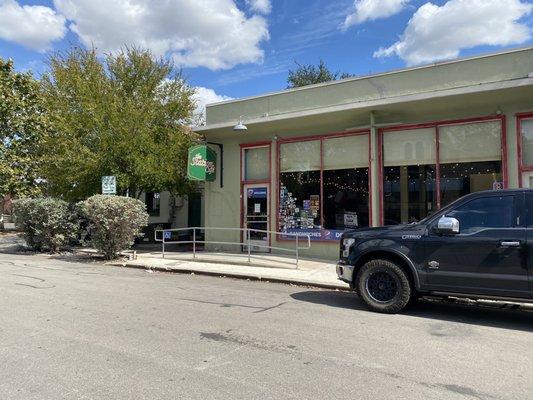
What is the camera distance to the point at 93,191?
18016 millimetres

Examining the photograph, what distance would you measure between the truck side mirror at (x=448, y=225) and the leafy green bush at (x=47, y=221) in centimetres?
1307

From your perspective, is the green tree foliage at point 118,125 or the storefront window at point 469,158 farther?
the green tree foliage at point 118,125

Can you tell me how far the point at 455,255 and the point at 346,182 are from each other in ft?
23.0

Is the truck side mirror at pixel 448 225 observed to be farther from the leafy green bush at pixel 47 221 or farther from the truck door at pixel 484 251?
the leafy green bush at pixel 47 221

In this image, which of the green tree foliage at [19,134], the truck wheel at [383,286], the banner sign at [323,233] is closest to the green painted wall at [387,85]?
the banner sign at [323,233]

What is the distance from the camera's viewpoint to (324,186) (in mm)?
14367

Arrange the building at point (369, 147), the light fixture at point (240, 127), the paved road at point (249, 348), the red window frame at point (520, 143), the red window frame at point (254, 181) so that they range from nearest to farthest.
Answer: the paved road at point (249, 348), the red window frame at point (520, 143), the building at point (369, 147), the light fixture at point (240, 127), the red window frame at point (254, 181)

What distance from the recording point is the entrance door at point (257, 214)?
15.5 m

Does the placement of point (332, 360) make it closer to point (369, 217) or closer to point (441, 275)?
point (441, 275)

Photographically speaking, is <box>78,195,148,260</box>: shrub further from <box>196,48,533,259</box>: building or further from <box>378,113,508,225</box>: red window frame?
<box>378,113,508,225</box>: red window frame

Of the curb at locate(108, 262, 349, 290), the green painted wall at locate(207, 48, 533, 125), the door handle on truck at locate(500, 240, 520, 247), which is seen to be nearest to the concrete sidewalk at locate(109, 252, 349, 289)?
the curb at locate(108, 262, 349, 290)

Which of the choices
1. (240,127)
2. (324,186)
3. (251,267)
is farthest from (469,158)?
(240,127)

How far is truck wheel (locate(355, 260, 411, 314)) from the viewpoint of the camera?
7480 millimetres

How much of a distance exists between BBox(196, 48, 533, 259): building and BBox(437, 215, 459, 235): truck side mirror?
5.33m
